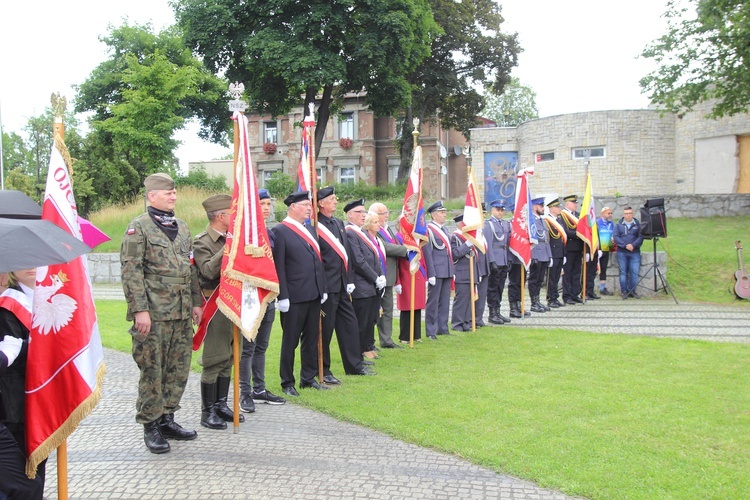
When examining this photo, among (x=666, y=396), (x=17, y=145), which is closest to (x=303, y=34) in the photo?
(x=666, y=396)

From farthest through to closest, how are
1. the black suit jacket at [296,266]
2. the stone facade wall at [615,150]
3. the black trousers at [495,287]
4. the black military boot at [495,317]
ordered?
the stone facade wall at [615,150] → the black trousers at [495,287] → the black military boot at [495,317] → the black suit jacket at [296,266]

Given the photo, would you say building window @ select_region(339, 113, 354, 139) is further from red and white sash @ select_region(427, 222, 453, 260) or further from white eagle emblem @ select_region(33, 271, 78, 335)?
white eagle emblem @ select_region(33, 271, 78, 335)

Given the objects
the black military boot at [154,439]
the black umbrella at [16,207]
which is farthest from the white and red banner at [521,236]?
the black umbrella at [16,207]

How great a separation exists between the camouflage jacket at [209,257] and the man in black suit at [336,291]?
1.68 m

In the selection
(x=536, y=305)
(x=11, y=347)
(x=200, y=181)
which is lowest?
(x=536, y=305)

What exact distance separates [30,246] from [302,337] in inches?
181

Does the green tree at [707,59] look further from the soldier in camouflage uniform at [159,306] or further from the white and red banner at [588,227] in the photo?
the soldier in camouflage uniform at [159,306]

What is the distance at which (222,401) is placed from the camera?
6051 mm

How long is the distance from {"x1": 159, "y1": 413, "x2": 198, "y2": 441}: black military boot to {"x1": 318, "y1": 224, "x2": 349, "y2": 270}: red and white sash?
274 centimetres

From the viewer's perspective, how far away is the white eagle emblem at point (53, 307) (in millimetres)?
3439

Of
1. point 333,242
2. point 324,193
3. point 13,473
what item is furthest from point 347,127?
point 13,473

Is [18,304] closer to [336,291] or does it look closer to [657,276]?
[336,291]

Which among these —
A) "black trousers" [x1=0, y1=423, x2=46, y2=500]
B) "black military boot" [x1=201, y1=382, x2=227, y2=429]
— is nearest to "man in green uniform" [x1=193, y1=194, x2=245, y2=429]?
"black military boot" [x1=201, y1=382, x2=227, y2=429]

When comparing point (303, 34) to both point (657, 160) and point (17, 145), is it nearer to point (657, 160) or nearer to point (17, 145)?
point (657, 160)
